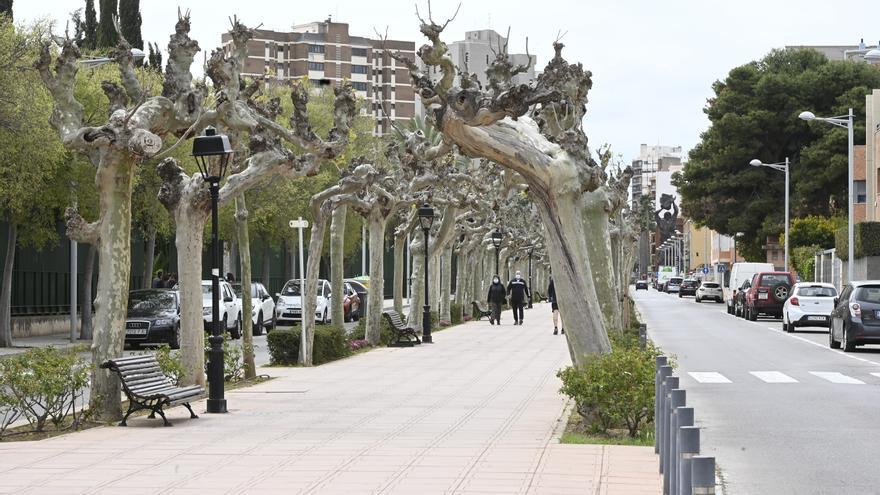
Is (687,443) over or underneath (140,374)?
over

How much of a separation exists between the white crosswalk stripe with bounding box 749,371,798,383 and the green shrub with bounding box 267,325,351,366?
7865 millimetres

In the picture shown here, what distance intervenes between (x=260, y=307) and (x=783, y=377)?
2137 cm

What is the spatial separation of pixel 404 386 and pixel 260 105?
5.44 m

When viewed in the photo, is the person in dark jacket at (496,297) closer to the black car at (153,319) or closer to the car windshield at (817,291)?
the car windshield at (817,291)

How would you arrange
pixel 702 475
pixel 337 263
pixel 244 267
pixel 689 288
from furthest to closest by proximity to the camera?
pixel 689 288, pixel 337 263, pixel 244 267, pixel 702 475

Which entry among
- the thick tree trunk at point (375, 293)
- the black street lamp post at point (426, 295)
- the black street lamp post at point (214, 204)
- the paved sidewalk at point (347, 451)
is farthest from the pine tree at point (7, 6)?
the black street lamp post at point (214, 204)

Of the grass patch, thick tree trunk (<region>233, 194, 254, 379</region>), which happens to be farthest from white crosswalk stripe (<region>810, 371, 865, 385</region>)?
thick tree trunk (<region>233, 194, 254, 379</region>)

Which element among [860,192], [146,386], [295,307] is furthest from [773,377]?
[860,192]

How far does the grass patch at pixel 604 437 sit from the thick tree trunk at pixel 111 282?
5.03 meters

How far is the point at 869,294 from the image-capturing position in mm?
28984

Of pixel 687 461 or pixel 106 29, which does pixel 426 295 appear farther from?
pixel 687 461

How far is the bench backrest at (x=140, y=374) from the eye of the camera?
14273 mm

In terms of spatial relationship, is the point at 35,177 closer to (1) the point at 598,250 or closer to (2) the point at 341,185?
(2) the point at 341,185

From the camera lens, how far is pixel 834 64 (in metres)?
77.1
